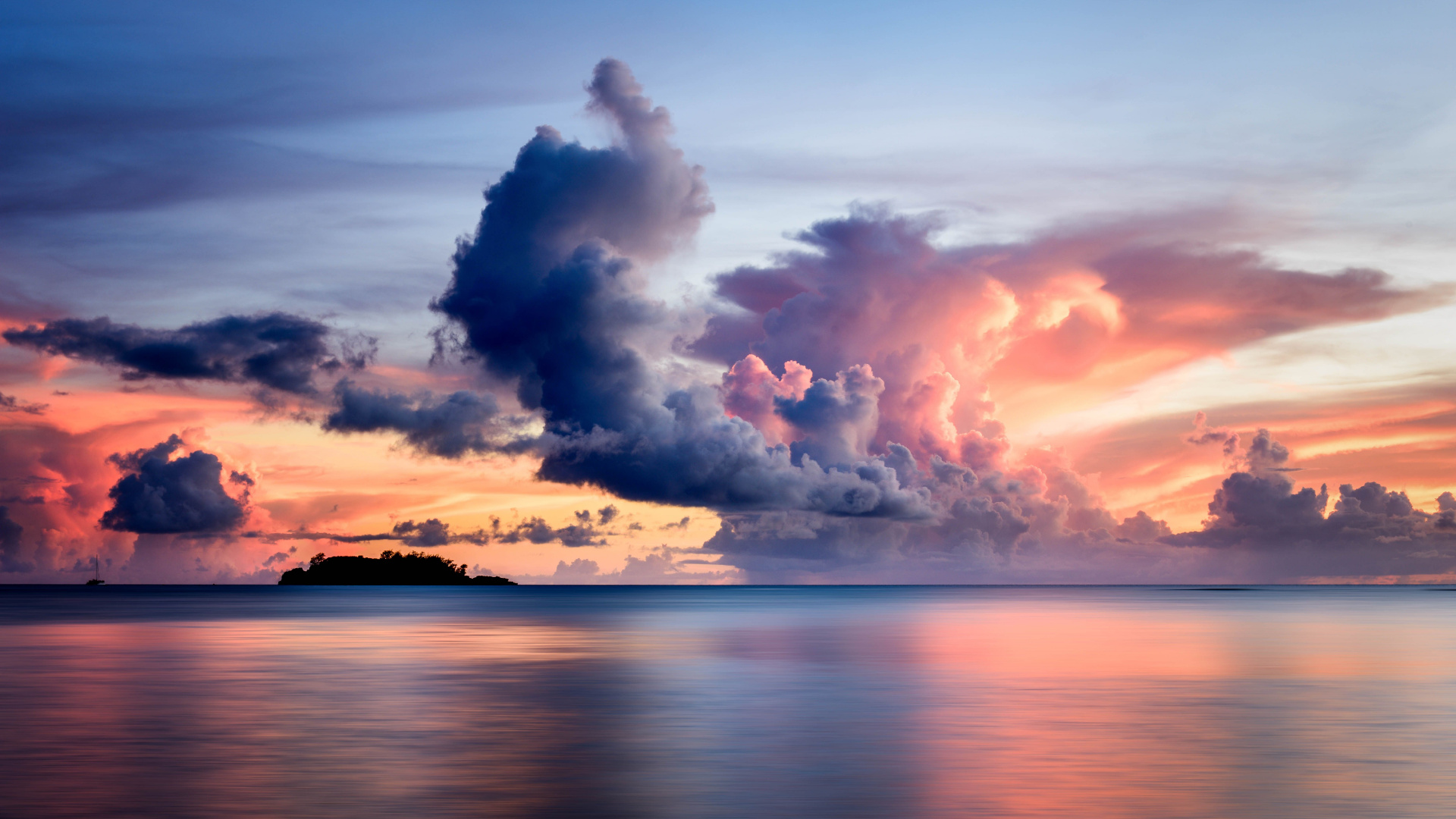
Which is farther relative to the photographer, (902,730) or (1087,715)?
(1087,715)

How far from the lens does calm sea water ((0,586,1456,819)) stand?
28.0 m

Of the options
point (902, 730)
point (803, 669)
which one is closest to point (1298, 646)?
point (803, 669)

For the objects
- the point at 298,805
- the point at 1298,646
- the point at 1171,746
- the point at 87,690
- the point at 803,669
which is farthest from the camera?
the point at 1298,646

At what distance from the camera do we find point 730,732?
40.2m

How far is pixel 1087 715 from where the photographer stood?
44438mm

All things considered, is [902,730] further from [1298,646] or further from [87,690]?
[1298,646]

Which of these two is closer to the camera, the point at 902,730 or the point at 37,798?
the point at 37,798

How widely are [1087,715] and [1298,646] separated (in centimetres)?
5316

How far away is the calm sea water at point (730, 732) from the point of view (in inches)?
1104

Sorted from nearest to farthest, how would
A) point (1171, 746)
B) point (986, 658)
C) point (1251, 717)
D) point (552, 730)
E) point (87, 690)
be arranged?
point (1171, 746) < point (552, 730) < point (1251, 717) < point (87, 690) < point (986, 658)

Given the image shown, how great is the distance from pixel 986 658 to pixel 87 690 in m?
46.8

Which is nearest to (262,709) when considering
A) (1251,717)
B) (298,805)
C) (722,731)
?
(722,731)

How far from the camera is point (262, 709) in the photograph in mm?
46000

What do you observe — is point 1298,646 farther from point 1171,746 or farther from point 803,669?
point 1171,746
